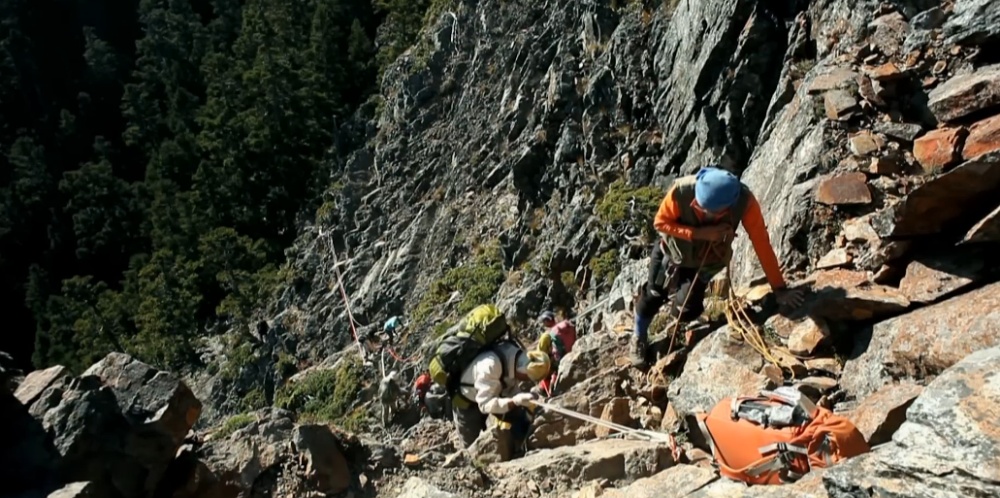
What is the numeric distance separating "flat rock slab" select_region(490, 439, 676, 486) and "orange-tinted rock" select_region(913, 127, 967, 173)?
3.43 m

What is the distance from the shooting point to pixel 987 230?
18.1 ft

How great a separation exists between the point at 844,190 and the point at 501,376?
364 centimetres

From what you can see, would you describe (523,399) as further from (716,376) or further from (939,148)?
(939,148)

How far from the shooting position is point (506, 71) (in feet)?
88.4

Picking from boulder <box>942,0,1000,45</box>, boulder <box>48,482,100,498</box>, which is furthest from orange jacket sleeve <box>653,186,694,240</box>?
boulder <box>48,482,100,498</box>

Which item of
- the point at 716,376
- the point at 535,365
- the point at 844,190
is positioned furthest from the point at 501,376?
A: the point at 844,190

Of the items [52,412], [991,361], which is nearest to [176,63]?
[52,412]

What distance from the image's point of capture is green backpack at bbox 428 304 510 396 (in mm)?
7488

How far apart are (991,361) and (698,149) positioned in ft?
36.4

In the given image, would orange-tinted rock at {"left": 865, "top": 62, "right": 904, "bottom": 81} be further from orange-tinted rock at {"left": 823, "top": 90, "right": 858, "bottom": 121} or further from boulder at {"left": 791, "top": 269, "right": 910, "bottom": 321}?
boulder at {"left": 791, "top": 269, "right": 910, "bottom": 321}

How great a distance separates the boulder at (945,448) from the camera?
11.4 feet

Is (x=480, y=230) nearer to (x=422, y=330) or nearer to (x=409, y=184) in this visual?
(x=422, y=330)

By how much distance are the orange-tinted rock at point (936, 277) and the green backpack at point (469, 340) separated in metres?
3.41

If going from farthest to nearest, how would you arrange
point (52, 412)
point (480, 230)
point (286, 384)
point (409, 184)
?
1. point (409, 184)
2. point (286, 384)
3. point (480, 230)
4. point (52, 412)
